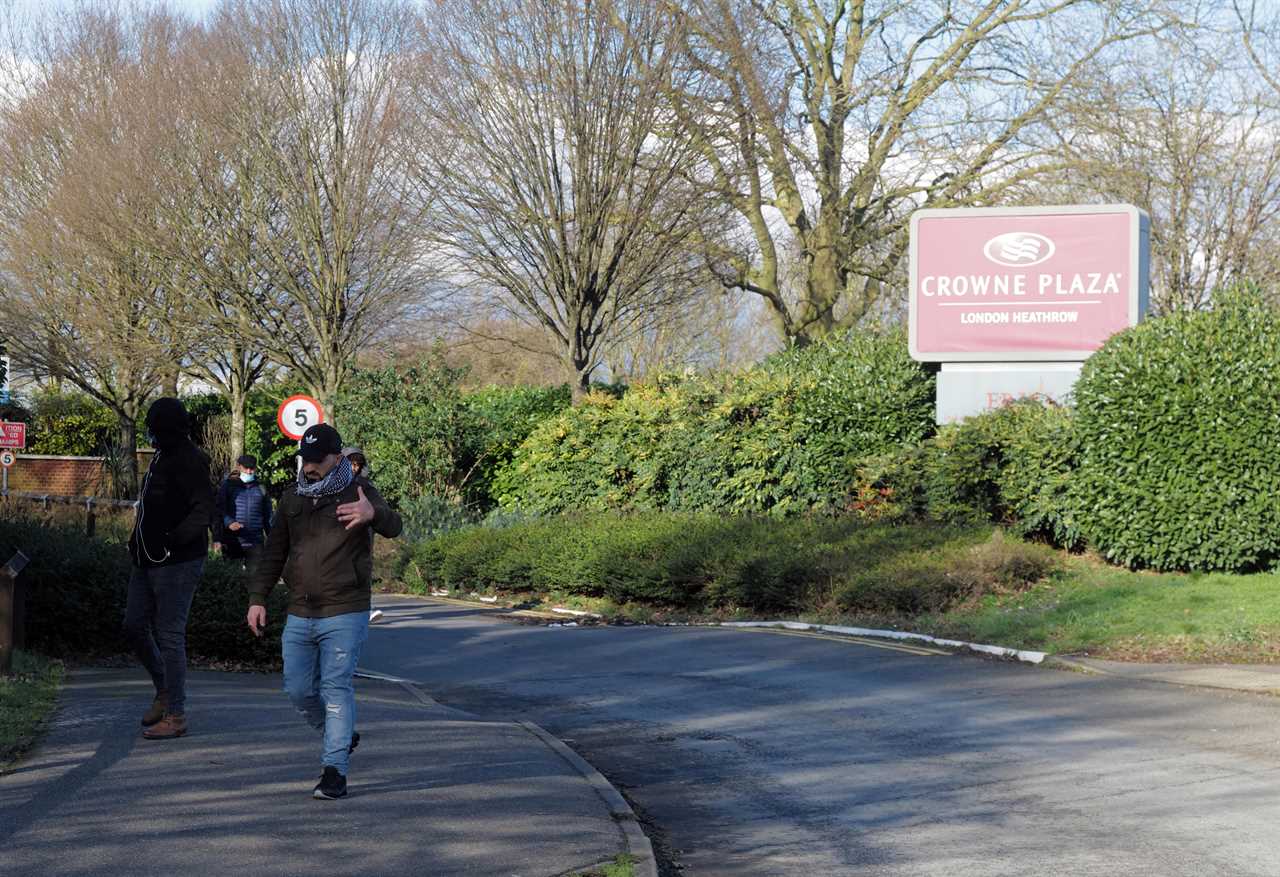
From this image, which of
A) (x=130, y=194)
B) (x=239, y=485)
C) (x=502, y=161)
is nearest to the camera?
(x=239, y=485)

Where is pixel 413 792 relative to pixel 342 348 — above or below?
below

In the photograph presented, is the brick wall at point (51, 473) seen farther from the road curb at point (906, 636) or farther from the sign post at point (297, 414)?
the road curb at point (906, 636)

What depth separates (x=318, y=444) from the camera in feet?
24.8

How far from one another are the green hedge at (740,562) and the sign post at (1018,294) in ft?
10.5

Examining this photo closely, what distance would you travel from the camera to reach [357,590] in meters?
7.53

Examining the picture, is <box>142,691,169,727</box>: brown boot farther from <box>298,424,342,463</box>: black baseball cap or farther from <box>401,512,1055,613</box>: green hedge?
<box>401,512,1055,613</box>: green hedge

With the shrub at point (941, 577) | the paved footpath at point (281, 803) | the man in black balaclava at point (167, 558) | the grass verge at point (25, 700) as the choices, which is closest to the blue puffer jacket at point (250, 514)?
the grass verge at point (25, 700)

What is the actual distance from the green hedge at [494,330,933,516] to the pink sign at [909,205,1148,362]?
1051 millimetres

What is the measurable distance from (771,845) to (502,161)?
70.7 feet

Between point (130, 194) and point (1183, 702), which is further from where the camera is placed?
point (130, 194)

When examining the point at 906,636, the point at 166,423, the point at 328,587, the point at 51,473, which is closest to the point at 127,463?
the point at 51,473

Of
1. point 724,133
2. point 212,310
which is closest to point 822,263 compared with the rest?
point 724,133

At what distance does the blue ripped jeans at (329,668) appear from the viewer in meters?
7.43

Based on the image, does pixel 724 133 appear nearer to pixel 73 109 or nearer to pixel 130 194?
pixel 130 194
